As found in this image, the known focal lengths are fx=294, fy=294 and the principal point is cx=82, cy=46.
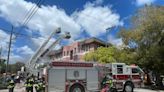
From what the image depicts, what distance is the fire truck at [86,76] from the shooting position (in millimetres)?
20312

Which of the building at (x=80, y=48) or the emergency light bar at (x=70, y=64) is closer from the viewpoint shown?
the emergency light bar at (x=70, y=64)

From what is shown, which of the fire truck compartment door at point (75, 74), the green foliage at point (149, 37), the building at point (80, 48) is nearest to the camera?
the fire truck compartment door at point (75, 74)

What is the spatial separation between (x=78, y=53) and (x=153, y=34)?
2478 cm

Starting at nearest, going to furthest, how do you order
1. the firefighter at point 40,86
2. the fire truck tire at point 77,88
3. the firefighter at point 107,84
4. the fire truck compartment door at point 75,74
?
the firefighter at point 107,84 < the firefighter at point 40,86 < the fire truck tire at point 77,88 < the fire truck compartment door at point 75,74

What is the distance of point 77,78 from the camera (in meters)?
21.1

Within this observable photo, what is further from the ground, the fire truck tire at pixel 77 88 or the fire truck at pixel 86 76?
the fire truck at pixel 86 76

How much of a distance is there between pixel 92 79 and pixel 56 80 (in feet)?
9.52

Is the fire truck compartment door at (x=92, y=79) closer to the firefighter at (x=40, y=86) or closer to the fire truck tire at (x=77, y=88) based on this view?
the fire truck tire at (x=77, y=88)

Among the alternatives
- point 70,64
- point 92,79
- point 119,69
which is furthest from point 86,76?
point 119,69

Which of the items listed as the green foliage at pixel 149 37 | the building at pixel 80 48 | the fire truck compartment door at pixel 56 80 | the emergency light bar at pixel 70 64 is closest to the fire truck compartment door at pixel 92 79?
the emergency light bar at pixel 70 64

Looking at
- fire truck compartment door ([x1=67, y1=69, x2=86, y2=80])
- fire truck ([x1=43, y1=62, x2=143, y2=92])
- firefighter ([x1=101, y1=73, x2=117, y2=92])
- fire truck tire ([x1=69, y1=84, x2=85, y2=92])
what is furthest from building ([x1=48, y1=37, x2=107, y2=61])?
fire truck tire ([x1=69, y1=84, x2=85, y2=92])

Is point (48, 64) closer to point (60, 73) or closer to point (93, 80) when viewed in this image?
point (60, 73)

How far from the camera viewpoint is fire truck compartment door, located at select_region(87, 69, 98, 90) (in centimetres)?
2153

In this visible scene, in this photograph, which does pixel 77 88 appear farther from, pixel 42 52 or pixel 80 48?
pixel 80 48
